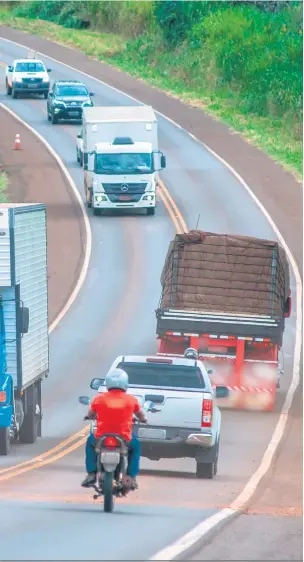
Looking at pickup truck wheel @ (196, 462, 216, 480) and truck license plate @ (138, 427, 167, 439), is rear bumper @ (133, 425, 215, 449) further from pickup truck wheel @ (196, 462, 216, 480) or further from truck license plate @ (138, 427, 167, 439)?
pickup truck wheel @ (196, 462, 216, 480)

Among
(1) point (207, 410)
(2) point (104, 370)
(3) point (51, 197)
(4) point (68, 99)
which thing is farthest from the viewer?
(4) point (68, 99)

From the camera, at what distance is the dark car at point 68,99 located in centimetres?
7006

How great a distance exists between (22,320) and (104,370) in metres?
13.2

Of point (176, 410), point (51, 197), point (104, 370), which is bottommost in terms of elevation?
point (104, 370)

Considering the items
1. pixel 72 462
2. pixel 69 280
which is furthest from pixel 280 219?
pixel 72 462

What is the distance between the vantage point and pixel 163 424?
2019 centimetres

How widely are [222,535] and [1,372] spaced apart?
846cm

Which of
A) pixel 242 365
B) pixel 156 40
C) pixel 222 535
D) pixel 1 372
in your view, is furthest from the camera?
pixel 156 40

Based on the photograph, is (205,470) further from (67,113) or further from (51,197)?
(67,113)

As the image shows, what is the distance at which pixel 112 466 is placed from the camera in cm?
1457

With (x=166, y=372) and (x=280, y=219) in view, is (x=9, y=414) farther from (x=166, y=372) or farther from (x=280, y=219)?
(x=280, y=219)

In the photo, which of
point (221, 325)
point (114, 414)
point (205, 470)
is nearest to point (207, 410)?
point (205, 470)

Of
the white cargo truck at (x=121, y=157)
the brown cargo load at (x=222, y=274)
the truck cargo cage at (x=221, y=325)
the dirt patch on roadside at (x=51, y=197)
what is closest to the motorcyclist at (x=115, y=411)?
the truck cargo cage at (x=221, y=325)

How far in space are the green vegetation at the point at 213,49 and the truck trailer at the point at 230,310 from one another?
3306 centimetres
